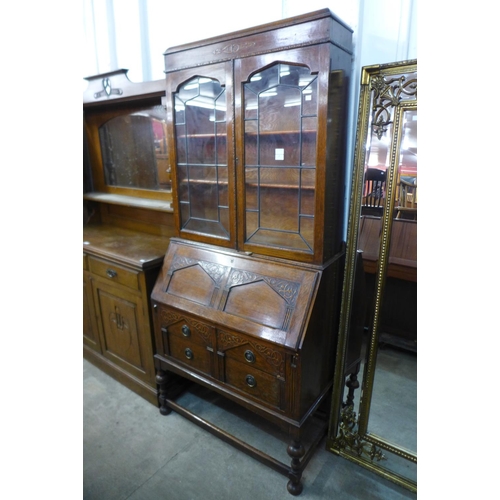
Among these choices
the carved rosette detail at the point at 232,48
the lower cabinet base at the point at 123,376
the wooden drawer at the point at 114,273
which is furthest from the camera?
the lower cabinet base at the point at 123,376

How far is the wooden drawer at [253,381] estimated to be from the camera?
1.57m

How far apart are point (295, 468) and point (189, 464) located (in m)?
0.55

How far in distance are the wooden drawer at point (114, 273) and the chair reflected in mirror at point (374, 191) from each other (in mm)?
1279

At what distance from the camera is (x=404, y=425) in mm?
1589

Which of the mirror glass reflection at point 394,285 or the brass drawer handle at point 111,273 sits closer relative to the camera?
the mirror glass reflection at point 394,285

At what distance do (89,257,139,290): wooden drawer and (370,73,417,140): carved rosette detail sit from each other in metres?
1.45

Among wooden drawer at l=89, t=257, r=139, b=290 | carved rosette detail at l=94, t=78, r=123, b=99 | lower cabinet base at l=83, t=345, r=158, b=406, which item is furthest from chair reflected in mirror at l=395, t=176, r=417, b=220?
carved rosette detail at l=94, t=78, r=123, b=99

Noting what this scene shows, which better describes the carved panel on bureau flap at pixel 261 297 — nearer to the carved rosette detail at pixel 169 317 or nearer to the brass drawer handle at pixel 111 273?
the carved rosette detail at pixel 169 317

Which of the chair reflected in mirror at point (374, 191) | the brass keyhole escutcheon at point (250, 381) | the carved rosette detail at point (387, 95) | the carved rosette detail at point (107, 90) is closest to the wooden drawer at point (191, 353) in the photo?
the brass keyhole escutcheon at point (250, 381)

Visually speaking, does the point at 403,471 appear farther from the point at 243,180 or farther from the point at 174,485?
the point at 243,180

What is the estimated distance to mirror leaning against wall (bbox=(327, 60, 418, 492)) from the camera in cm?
141

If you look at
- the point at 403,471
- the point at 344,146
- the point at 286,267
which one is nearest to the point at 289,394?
the point at 286,267
